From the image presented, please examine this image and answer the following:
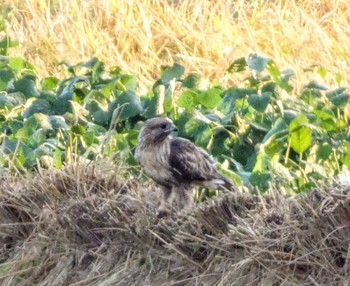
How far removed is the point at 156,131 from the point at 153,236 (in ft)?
1.90

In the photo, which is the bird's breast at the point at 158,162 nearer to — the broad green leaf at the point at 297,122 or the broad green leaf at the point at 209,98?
the broad green leaf at the point at 297,122

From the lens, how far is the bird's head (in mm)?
6309

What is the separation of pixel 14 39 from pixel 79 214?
521 cm

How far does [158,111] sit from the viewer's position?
8.21m

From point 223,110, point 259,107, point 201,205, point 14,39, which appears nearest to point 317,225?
point 201,205

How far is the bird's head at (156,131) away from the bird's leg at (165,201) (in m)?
0.26

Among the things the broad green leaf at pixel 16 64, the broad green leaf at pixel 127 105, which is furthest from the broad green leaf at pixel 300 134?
the broad green leaf at pixel 16 64

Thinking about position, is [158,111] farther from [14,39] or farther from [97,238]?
[14,39]

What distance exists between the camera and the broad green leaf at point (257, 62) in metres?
8.05

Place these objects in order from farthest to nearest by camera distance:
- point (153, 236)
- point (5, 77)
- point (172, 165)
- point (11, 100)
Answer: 1. point (5, 77)
2. point (11, 100)
3. point (172, 165)
4. point (153, 236)

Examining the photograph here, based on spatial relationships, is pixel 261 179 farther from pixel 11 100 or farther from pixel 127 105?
pixel 11 100

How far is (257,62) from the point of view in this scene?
26.6 ft

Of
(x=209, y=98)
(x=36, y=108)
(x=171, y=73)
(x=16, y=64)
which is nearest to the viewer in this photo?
(x=209, y=98)

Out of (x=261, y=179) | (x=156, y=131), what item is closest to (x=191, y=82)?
(x=261, y=179)
